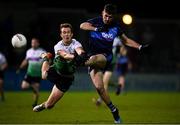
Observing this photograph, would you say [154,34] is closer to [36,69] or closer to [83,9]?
[83,9]

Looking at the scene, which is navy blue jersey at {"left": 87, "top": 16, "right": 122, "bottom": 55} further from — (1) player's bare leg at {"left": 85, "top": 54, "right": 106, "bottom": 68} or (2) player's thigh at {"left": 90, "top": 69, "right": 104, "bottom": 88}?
(2) player's thigh at {"left": 90, "top": 69, "right": 104, "bottom": 88}

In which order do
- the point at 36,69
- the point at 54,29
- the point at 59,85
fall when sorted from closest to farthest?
the point at 59,85, the point at 36,69, the point at 54,29

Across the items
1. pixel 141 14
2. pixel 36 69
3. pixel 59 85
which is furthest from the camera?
pixel 141 14

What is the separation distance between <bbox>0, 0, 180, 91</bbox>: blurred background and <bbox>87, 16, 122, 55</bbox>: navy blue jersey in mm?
18795

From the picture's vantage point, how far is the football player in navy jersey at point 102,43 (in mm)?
15258

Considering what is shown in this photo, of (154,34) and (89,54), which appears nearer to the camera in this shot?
(89,54)

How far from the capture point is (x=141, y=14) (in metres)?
43.5

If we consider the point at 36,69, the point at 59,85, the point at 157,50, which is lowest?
the point at 157,50

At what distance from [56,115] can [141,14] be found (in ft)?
86.0

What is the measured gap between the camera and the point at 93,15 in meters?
41.8

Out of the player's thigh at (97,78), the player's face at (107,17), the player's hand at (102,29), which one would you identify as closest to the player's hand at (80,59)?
the player's thigh at (97,78)

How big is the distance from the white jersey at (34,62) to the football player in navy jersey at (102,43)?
8.31 metres

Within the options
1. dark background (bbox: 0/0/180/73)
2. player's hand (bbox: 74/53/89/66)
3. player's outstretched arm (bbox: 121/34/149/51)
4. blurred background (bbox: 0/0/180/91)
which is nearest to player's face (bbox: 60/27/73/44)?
player's hand (bbox: 74/53/89/66)

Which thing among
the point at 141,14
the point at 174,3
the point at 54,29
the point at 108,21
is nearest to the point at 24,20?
the point at 54,29
